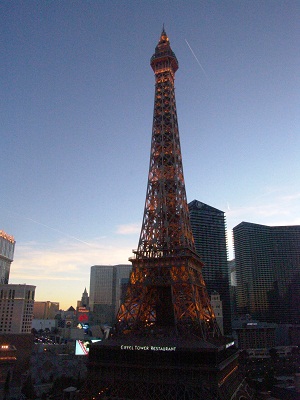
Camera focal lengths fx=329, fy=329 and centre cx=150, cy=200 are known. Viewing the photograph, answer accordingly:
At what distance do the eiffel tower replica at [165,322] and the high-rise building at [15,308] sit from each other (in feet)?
338

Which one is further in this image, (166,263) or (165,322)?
(165,322)

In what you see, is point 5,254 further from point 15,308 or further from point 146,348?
point 146,348

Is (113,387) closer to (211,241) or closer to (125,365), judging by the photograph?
(125,365)

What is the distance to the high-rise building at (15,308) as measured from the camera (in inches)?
5492

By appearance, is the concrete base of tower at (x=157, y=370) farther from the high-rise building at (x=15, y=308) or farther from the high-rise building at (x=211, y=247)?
the high-rise building at (x=211, y=247)

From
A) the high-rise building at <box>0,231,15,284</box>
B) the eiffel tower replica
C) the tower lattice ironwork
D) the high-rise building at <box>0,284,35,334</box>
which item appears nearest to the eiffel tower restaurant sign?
the eiffel tower replica

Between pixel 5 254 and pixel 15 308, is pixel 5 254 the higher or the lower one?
the higher one

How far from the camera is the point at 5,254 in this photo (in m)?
184

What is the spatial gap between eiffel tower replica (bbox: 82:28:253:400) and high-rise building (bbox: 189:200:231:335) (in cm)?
11695

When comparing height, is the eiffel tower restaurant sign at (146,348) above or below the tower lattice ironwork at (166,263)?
below

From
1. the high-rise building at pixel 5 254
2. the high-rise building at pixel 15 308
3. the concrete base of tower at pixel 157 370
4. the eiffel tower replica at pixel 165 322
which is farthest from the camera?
the high-rise building at pixel 5 254

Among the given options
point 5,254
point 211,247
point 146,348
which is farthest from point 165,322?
point 5,254

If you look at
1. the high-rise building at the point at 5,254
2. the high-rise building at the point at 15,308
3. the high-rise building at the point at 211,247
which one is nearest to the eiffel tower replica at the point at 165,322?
the high-rise building at the point at 15,308

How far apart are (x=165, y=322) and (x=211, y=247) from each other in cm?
13013
